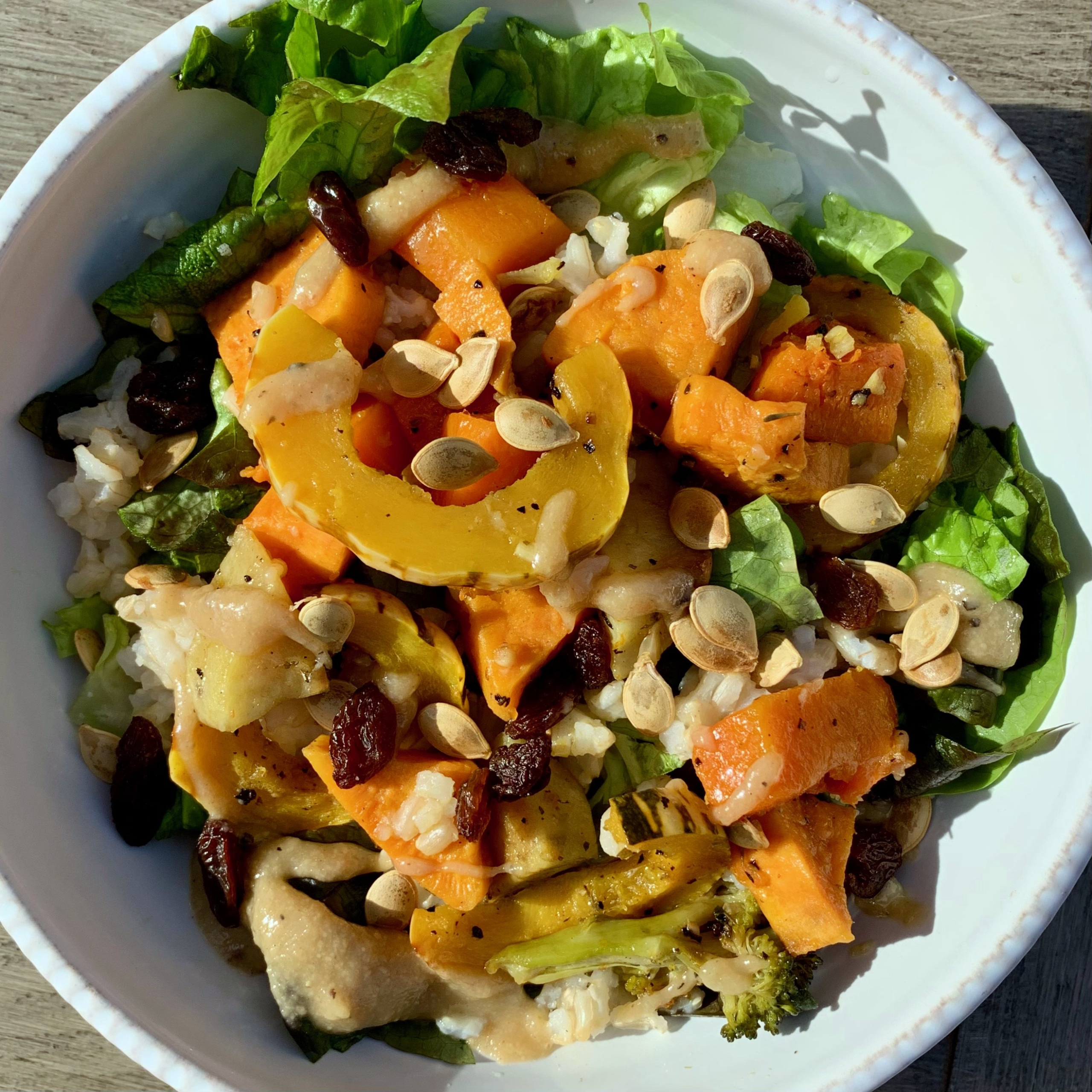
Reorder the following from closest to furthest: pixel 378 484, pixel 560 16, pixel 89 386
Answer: pixel 378 484, pixel 560 16, pixel 89 386

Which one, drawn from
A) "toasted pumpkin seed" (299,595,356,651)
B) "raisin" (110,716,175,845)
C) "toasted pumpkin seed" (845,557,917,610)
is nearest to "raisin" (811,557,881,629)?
"toasted pumpkin seed" (845,557,917,610)

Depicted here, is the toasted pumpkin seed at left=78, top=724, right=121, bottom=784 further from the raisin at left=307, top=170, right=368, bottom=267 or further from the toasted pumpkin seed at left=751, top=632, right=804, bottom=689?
the toasted pumpkin seed at left=751, top=632, right=804, bottom=689

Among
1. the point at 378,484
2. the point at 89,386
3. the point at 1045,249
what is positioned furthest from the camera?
the point at 89,386

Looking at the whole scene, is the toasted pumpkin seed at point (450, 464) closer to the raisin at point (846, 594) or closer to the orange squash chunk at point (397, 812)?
the orange squash chunk at point (397, 812)

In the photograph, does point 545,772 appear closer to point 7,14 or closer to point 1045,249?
point 1045,249

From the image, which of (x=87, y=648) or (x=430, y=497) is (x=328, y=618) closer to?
(x=430, y=497)

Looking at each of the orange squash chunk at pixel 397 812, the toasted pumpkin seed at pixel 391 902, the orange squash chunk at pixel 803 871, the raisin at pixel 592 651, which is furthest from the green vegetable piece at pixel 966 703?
the toasted pumpkin seed at pixel 391 902

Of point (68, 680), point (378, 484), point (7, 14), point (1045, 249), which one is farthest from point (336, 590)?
point (7, 14)
